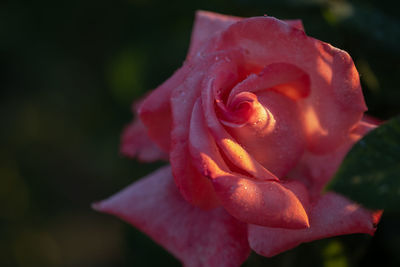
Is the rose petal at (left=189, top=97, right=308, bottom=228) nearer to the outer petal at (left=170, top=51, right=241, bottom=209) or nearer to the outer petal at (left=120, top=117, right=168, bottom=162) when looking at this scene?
the outer petal at (left=170, top=51, right=241, bottom=209)

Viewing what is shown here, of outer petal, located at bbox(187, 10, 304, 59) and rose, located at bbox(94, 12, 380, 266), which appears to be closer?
rose, located at bbox(94, 12, 380, 266)

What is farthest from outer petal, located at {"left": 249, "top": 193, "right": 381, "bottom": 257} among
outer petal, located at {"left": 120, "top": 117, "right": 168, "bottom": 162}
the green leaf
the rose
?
outer petal, located at {"left": 120, "top": 117, "right": 168, "bottom": 162}

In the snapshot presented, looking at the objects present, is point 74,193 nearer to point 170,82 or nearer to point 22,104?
point 22,104

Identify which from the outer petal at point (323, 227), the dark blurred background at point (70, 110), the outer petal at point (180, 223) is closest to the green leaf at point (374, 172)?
the outer petal at point (323, 227)

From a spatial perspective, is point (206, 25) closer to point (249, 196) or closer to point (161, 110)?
point (161, 110)

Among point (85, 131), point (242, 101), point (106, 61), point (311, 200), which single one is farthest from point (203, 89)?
point (85, 131)

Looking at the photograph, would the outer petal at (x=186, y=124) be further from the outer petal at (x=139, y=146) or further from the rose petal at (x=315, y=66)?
the outer petal at (x=139, y=146)
